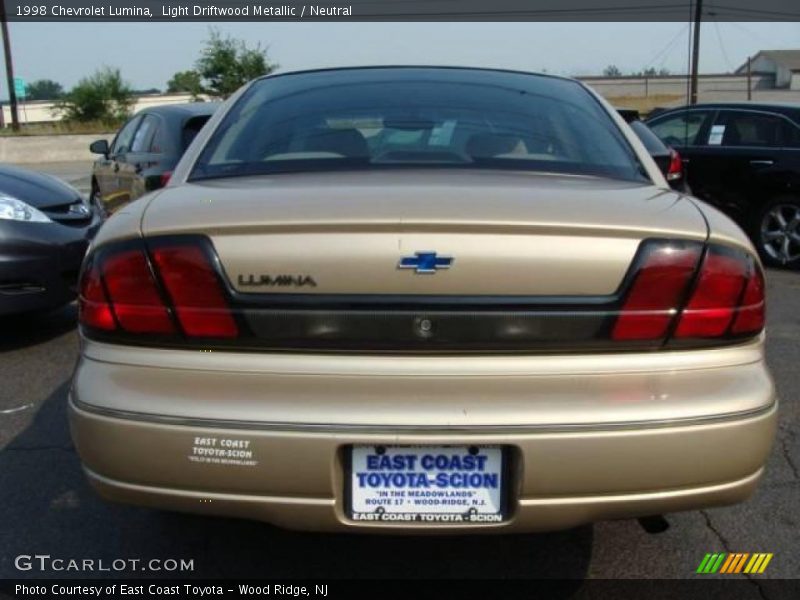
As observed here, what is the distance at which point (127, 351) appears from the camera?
2.07m

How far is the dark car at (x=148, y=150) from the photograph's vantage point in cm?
681

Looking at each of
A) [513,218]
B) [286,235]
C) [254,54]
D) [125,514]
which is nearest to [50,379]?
[125,514]

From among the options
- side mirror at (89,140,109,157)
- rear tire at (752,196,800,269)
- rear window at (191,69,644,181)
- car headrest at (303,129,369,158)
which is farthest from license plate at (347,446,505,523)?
rear tire at (752,196,800,269)

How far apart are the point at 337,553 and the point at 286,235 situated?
1205 mm

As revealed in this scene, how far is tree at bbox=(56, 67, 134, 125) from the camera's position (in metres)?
40.0

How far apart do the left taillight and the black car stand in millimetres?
6707

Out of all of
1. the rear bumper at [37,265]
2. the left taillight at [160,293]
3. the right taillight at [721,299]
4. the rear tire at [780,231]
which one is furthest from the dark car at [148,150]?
the rear tire at [780,231]

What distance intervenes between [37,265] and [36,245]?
12cm

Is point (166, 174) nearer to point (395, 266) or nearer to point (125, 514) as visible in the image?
point (125, 514)

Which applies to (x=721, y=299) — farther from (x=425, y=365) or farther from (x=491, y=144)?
(x=491, y=144)

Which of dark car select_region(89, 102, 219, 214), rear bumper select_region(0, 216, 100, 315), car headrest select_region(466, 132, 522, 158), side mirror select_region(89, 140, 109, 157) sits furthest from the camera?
side mirror select_region(89, 140, 109, 157)

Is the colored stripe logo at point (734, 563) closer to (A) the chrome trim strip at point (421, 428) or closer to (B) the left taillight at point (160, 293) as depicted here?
(A) the chrome trim strip at point (421, 428)

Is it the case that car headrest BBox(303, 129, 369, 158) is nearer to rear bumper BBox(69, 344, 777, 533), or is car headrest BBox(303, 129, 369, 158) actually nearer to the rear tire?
rear bumper BBox(69, 344, 777, 533)

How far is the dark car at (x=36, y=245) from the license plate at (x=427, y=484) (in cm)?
359
